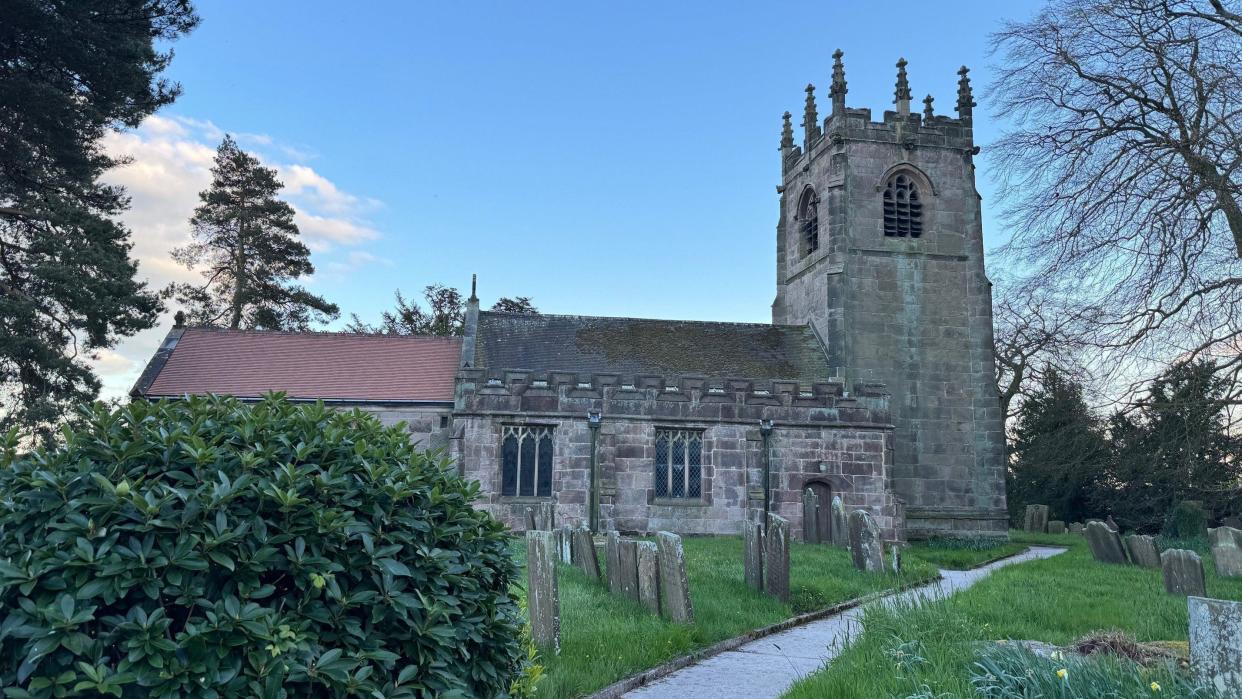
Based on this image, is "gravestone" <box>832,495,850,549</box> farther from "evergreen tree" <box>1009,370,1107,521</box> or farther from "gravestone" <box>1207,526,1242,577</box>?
"evergreen tree" <box>1009,370,1107,521</box>

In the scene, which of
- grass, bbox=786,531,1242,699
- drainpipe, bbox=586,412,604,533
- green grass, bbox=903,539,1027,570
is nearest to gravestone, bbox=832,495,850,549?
green grass, bbox=903,539,1027,570

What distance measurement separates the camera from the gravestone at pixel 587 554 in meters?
11.6

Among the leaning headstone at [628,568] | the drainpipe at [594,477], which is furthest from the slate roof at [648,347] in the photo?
the leaning headstone at [628,568]

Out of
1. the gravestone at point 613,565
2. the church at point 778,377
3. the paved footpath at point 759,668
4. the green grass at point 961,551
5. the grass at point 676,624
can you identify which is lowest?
the green grass at point 961,551

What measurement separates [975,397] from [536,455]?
13.3 meters

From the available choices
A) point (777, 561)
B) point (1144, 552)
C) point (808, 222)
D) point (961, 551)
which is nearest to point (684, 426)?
point (961, 551)

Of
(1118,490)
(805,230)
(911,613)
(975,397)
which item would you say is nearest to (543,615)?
(911,613)

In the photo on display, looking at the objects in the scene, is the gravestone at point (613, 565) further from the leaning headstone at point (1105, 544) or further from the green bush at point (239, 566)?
the leaning headstone at point (1105, 544)

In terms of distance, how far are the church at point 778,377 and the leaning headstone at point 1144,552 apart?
19.4ft

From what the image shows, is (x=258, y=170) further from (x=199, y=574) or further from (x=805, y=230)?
(x=199, y=574)

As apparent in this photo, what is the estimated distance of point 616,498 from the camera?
21.2m

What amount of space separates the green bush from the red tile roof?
18738mm

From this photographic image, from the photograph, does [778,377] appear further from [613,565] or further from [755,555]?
[613,565]

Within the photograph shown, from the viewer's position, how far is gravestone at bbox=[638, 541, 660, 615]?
9.23 m
